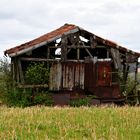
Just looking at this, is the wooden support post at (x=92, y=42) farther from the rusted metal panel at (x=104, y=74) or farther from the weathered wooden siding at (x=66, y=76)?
the weathered wooden siding at (x=66, y=76)

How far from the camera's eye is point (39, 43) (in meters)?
24.1

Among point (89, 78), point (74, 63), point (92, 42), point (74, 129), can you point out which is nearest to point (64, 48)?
point (74, 63)

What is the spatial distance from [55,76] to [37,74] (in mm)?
1196

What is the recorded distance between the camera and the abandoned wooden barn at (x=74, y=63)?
24312 millimetres

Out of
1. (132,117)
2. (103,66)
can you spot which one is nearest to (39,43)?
(103,66)

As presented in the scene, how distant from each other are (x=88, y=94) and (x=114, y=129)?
16776mm

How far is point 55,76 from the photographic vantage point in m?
24.7

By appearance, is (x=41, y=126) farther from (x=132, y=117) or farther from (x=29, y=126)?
(x=132, y=117)

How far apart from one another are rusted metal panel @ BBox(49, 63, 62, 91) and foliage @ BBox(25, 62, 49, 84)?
319mm

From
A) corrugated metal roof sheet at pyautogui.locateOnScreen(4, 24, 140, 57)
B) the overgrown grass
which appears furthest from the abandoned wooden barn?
the overgrown grass

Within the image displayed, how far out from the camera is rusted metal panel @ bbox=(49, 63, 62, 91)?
24.6 m

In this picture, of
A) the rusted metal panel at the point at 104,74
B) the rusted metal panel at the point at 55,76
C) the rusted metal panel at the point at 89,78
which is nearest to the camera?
the rusted metal panel at the point at 55,76

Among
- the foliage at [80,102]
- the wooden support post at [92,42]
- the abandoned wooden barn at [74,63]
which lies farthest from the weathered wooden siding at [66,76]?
the wooden support post at [92,42]

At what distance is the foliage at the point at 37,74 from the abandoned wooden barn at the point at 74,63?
248mm
